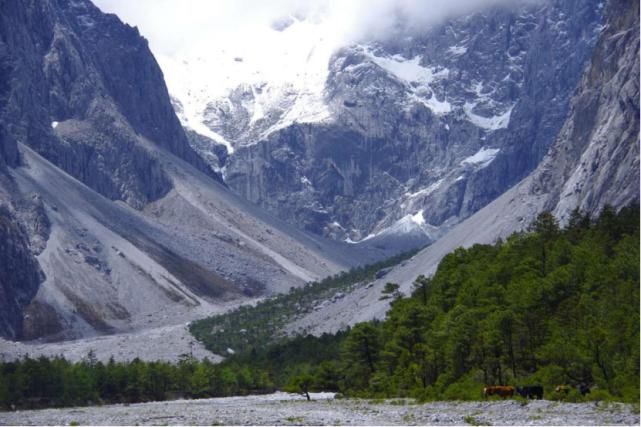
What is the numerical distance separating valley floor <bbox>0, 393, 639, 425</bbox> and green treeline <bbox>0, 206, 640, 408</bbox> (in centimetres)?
412

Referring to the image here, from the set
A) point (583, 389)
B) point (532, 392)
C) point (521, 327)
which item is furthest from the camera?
point (521, 327)

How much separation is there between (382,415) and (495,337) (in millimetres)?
18407

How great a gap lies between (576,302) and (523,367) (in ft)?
24.9

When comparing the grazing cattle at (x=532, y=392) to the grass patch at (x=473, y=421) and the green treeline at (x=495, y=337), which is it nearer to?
the green treeline at (x=495, y=337)

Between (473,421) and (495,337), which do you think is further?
(495,337)

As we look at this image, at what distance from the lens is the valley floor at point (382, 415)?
7125 cm

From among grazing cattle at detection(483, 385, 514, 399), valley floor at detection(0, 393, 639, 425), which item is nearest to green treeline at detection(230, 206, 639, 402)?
grazing cattle at detection(483, 385, 514, 399)

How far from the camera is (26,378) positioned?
147 meters

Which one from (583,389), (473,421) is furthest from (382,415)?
(583,389)

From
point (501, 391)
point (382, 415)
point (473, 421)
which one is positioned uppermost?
point (501, 391)

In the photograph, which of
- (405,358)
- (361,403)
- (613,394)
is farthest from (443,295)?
(613,394)

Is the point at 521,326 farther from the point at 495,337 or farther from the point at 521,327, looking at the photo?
the point at 495,337

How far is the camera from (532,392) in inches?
3383

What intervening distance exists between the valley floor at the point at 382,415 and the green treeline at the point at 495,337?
13.5ft
